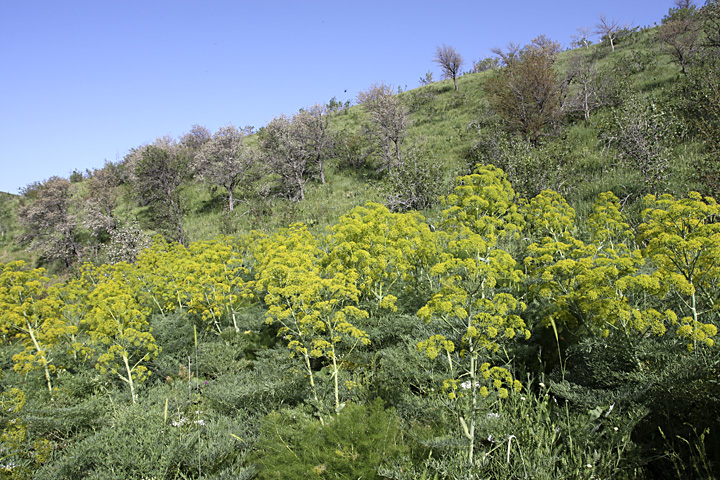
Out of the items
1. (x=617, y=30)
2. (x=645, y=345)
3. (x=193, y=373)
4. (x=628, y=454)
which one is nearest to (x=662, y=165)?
(x=645, y=345)

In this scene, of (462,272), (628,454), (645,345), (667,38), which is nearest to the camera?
(628,454)

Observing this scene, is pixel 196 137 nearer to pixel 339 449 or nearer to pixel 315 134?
pixel 315 134

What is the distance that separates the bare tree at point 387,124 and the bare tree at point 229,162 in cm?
896

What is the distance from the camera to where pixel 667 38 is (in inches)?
789

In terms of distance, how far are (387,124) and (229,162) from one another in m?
11.0

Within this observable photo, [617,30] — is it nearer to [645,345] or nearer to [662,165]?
[662,165]

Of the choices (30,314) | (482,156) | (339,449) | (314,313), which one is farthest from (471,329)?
(482,156)

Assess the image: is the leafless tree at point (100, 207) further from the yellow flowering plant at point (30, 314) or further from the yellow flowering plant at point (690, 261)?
the yellow flowering plant at point (690, 261)

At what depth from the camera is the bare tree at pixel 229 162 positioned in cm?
2552

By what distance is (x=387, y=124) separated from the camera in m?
22.0

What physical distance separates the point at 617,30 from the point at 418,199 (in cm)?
2798

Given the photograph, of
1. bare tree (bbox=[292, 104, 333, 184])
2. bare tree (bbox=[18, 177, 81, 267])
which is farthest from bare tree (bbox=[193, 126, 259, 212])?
bare tree (bbox=[18, 177, 81, 267])

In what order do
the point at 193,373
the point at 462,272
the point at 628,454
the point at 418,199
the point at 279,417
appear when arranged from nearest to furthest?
1. the point at 628,454
2. the point at 279,417
3. the point at 462,272
4. the point at 193,373
5. the point at 418,199

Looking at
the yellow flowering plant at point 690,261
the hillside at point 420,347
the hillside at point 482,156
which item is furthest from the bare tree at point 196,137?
the yellow flowering plant at point 690,261
